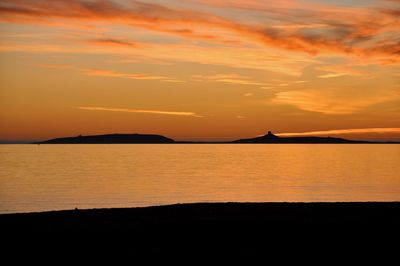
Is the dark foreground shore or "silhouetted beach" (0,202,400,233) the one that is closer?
the dark foreground shore

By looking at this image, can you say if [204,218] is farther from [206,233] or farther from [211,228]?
[206,233]

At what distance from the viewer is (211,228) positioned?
17.9 m

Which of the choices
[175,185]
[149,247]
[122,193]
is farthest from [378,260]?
[175,185]

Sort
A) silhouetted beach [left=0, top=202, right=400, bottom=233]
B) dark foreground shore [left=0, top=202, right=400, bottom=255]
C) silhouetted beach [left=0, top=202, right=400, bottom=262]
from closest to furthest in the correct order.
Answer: silhouetted beach [left=0, top=202, right=400, bottom=262] → dark foreground shore [left=0, top=202, right=400, bottom=255] → silhouetted beach [left=0, top=202, right=400, bottom=233]

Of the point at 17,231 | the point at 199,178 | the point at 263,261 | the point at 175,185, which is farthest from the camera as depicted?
the point at 199,178

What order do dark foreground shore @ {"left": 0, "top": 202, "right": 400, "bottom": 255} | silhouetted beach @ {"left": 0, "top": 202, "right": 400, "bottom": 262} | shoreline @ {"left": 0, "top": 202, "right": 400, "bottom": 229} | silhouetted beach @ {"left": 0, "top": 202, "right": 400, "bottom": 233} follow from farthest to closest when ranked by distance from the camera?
1. shoreline @ {"left": 0, "top": 202, "right": 400, "bottom": 229}
2. silhouetted beach @ {"left": 0, "top": 202, "right": 400, "bottom": 233}
3. dark foreground shore @ {"left": 0, "top": 202, "right": 400, "bottom": 255}
4. silhouetted beach @ {"left": 0, "top": 202, "right": 400, "bottom": 262}

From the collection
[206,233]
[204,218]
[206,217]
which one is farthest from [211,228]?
[206,217]

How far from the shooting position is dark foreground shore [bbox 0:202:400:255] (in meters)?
15.4

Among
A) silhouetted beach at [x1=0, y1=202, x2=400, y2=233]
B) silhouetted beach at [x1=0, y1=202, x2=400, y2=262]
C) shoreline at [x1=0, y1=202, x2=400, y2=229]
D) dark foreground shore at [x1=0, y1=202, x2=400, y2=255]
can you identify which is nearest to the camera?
silhouetted beach at [x1=0, y1=202, x2=400, y2=262]

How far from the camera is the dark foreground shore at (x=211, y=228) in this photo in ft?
50.4

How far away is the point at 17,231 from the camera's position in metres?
17.5

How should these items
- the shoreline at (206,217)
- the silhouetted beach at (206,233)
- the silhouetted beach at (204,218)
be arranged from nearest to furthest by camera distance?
the silhouetted beach at (206,233)
the silhouetted beach at (204,218)
the shoreline at (206,217)

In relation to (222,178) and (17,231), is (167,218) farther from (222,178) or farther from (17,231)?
(222,178)

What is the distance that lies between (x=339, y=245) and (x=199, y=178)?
66059mm
